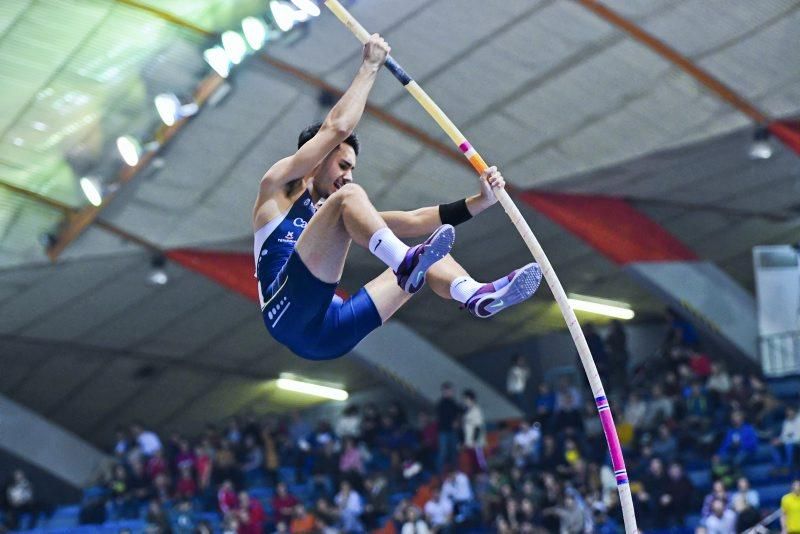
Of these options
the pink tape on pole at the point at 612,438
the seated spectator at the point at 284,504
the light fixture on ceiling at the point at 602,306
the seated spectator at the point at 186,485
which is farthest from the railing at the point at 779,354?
the pink tape on pole at the point at 612,438

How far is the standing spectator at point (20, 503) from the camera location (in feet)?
77.7

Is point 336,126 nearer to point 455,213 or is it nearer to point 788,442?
point 455,213

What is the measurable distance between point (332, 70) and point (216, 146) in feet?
7.85

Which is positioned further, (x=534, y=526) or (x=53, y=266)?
(x=53, y=266)

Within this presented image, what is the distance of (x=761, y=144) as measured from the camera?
18594 millimetres

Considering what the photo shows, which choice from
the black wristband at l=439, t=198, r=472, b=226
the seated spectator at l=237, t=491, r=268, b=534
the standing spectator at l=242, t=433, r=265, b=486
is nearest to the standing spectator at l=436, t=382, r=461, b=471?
the seated spectator at l=237, t=491, r=268, b=534

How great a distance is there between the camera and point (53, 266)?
22.2 meters

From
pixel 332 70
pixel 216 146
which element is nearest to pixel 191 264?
pixel 216 146

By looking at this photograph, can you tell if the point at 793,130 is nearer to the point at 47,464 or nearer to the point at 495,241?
the point at 495,241

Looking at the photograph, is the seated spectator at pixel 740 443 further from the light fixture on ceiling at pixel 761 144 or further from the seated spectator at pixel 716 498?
the light fixture on ceiling at pixel 761 144

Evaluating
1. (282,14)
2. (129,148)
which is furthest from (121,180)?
(282,14)

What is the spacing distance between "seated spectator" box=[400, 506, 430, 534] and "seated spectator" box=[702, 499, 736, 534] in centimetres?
409

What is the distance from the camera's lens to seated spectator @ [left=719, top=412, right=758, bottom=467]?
18.9 meters

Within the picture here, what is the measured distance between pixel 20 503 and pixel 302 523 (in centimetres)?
610
